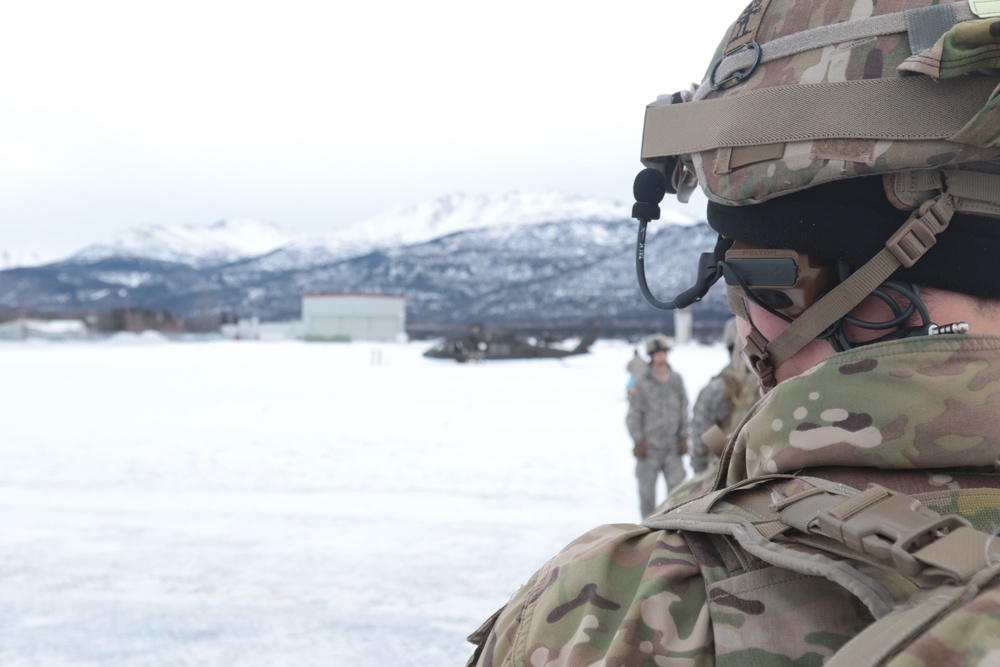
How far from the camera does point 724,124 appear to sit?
1264 millimetres

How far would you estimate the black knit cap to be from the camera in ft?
3.55

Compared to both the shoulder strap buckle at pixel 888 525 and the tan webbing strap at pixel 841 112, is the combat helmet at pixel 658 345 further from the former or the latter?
the shoulder strap buckle at pixel 888 525

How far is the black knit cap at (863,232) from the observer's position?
1.08 meters

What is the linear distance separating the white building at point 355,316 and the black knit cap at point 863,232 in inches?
3096

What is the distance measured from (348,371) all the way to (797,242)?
91.8 ft

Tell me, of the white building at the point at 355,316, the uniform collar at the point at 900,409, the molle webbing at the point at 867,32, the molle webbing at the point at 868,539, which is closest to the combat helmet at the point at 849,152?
the molle webbing at the point at 867,32

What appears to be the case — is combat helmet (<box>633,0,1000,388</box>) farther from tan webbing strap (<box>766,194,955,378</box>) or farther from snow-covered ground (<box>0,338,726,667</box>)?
snow-covered ground (<box>0,338,726,667</box>)

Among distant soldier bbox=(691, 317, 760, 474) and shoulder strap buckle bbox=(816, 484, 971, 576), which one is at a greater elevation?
shoulder strap buckle bbox=(816, 484, 971, 576)

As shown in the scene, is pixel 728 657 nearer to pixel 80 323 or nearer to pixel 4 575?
pixel 4 575

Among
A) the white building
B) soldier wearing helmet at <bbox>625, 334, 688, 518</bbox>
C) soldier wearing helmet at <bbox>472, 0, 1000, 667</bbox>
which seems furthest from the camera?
the white building

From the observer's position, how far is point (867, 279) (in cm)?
110

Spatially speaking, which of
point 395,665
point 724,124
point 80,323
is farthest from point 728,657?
point 80,323

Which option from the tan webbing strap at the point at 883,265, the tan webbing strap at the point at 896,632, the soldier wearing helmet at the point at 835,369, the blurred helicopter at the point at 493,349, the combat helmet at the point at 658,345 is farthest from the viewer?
the blurred helicopter at the point at 493,349

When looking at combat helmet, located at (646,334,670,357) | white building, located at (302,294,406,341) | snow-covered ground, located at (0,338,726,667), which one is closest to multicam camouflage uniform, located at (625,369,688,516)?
combat helmet, located at (646,334,670,357)
